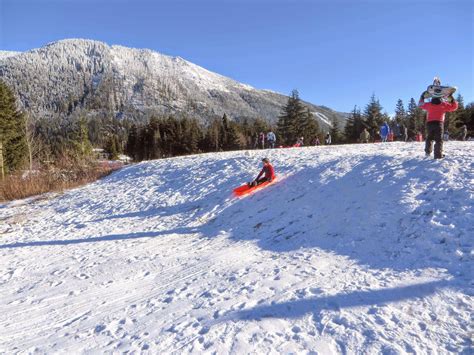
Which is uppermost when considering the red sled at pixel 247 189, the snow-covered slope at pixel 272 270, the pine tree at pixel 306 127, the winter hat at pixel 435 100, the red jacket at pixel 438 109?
the pine tree at pixel 306 127

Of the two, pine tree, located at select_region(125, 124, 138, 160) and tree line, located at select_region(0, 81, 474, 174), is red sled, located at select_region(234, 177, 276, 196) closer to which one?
tree line, located at select_region(0, 81, 474, 174)

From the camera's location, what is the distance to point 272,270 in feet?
21.2

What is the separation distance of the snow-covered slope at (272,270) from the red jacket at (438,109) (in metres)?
1.35

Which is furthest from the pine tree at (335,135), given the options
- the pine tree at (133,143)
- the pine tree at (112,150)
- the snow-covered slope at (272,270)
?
the pine tree at (112,150)

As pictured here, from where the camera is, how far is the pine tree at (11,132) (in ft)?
99.8

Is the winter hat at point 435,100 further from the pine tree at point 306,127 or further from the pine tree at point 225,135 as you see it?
the pine tree at point 225,135

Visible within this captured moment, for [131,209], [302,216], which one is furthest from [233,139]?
[302,216]

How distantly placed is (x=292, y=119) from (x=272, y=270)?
45.4 meters

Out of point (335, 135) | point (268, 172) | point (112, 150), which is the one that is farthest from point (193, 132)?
point (268, 172)

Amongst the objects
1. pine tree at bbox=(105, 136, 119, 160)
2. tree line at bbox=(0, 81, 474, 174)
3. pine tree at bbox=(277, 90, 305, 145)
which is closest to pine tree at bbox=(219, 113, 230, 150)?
tree line at bbox=(0, 81, 474, 174)

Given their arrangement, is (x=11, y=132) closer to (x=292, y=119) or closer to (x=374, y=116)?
(x=292, y=119)

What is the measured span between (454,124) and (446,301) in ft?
178

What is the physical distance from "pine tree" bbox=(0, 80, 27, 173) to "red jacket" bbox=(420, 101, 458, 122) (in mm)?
32571

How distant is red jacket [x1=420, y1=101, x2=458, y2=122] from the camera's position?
927 cm
